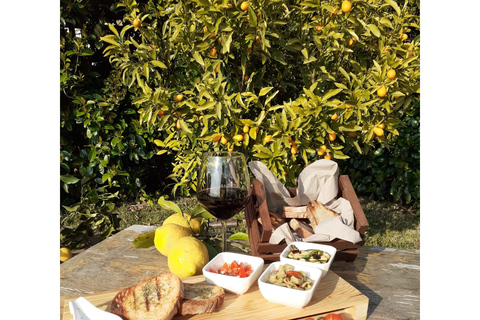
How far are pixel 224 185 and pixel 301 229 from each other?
1.17ft

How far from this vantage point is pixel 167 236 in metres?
1.36

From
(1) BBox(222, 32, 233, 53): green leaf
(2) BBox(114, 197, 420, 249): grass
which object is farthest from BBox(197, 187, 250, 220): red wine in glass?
(2) BBox(114, 197, 420, 249): grass

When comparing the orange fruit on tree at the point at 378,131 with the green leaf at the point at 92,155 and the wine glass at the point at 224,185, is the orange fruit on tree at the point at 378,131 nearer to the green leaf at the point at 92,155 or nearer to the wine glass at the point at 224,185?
the wine glass at the point at 224,185

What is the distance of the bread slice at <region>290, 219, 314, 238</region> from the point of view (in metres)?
1.39

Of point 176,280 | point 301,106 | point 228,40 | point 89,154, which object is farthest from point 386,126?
point 89,154

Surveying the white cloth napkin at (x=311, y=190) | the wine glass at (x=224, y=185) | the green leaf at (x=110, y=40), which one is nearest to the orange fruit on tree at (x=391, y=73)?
the white cloth napkin at (x=311, y=190)

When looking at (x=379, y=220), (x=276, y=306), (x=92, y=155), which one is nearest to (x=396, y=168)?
(x=379, y=220)

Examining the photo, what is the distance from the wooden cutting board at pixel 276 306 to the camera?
101cm

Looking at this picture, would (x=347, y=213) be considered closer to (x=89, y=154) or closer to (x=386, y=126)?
(x=386, y=126)

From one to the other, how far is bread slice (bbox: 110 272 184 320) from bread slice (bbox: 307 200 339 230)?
21.9 inches

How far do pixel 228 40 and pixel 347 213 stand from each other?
1.09 metres

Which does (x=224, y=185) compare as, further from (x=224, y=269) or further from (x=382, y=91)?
(x=382, y=91)

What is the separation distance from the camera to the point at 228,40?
1972 millimetres

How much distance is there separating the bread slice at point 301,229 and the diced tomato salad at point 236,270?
286 mm
